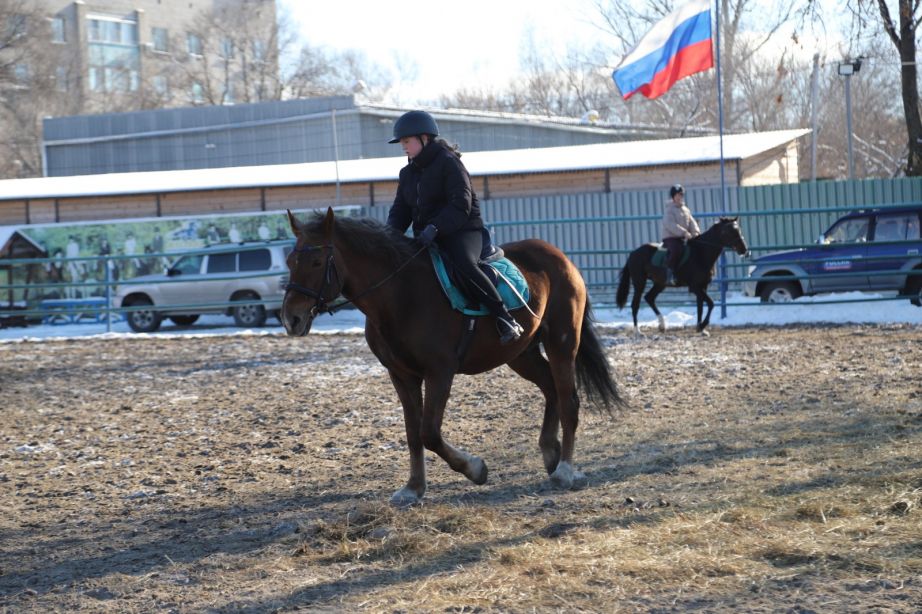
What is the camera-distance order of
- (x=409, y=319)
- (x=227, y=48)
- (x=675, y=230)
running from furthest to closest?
(x=227, y=48) → (x=675, y=230) → (x=409, y=319)

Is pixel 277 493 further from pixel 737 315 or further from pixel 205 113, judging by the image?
pixel 205 113

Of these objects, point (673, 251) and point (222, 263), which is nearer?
point (673, 251)

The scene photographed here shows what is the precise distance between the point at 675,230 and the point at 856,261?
3.82 m

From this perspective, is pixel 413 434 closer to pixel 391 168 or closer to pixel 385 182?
pixel 385 182

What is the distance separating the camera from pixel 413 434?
6277 millimetres

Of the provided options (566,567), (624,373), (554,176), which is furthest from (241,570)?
(554,176)

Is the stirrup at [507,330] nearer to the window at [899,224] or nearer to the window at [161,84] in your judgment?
the window at [899,224]

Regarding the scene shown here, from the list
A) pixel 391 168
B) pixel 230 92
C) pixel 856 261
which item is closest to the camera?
pixel 856 261

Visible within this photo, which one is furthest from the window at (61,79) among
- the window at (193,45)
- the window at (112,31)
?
the window at (112,31)

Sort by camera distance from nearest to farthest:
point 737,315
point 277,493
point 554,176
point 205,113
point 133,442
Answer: point 277,493 < point 133,442 < point 737,315 < point 554,176 < point 205,113

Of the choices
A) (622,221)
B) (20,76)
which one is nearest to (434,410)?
(622,221)

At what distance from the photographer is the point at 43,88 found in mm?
49000

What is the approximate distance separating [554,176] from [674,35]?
24.1 feet

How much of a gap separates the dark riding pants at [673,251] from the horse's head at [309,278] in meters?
11.8
